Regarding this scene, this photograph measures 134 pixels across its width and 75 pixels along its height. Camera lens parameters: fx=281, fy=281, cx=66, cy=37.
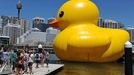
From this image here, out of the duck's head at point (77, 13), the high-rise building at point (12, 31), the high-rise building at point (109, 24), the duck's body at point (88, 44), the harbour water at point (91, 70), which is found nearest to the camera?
the harbour water at point (91, 70)

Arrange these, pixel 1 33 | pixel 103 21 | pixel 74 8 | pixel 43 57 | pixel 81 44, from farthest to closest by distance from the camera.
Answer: pixel 1 33 < pixel 103 21 < pixel 74 8 < pixel 81 44 < pixel 43 57

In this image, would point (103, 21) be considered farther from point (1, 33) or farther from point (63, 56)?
point (63, 56)

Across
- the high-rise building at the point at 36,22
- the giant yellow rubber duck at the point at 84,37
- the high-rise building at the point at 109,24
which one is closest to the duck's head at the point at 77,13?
the giant yellow rubber duck at the point at 84,37

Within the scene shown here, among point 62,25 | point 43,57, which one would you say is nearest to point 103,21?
point 62,25

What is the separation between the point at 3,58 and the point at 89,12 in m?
13.6

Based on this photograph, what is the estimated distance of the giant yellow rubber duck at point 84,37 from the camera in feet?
77.9

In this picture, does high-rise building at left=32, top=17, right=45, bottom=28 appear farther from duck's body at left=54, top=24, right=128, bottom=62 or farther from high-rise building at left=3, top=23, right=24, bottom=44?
duck's body at left=54, top=24, right=128, bottom=62

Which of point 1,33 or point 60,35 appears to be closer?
point 60,35

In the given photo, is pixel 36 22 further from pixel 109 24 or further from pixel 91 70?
pixel 91 70

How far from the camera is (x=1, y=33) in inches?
6658

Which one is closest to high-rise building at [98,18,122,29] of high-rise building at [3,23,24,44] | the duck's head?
high-rise building at [3,23,24,44]

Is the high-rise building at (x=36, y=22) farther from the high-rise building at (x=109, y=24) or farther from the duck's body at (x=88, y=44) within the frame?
the duck's body at (x=88, y=44)

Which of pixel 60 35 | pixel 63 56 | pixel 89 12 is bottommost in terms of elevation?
pixel 63 56

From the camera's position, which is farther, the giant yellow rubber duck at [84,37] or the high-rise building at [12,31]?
the high-rise building at [12,31]
